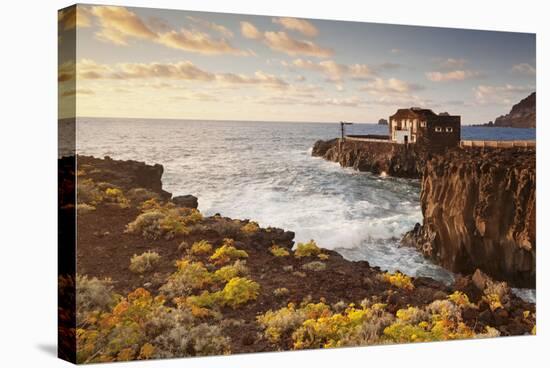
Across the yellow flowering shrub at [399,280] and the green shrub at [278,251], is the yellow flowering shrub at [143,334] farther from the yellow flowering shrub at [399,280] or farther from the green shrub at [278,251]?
the yellow flowering shrub at [399,280]

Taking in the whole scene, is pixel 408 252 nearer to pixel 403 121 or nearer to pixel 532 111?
pixel 403 121

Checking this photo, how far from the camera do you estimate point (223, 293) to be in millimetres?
12914

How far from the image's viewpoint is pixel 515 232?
15.0 m

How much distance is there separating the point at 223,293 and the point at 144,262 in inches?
45.9

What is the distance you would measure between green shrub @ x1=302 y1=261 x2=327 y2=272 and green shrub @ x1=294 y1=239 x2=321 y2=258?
139mm

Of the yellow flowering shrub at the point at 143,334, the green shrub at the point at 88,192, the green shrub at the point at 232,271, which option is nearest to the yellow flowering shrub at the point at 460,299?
the green shrub at the point at 232,271

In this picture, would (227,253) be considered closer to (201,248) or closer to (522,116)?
(201,248)

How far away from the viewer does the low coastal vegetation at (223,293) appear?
Result: 484 inches

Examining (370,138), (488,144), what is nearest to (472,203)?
(488,144)

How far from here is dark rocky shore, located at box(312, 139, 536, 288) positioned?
14609 mm

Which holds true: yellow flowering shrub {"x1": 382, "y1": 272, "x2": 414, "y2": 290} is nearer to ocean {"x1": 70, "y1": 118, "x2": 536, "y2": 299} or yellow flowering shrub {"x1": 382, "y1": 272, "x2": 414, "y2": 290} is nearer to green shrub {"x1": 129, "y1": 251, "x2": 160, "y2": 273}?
ocean {"x1": 70, "y1": 118, "x2": 536, "y2": 299}

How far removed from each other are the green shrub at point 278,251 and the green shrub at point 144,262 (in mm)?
1721

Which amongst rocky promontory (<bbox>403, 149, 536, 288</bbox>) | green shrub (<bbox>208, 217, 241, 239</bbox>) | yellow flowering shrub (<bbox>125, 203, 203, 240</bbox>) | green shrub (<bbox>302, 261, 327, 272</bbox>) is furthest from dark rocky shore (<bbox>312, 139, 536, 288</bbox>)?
yellow flowering shrub (<bbox>125, 203, 203, 240</bbox>)

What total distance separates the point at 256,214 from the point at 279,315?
4.87 ft
